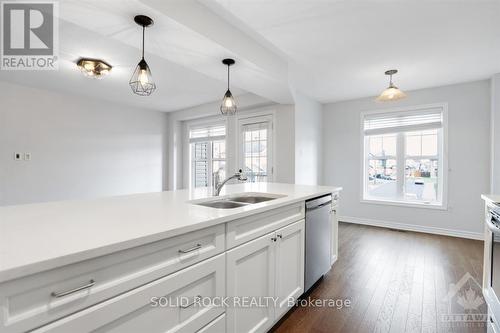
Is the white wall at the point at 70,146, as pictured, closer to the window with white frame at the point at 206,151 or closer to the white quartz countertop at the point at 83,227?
the window with white frame at the point at 206,151

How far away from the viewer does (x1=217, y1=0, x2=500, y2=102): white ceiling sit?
6.68 ft

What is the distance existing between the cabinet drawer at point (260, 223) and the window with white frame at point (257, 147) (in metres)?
2.74

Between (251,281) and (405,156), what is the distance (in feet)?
14.1

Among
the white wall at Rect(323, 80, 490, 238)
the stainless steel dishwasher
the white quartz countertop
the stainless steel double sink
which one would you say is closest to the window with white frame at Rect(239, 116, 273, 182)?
the white wall at Rect(323, 80, 490, 238)

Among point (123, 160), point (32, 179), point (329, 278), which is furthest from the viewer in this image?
point (123, 160)

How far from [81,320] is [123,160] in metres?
5.10

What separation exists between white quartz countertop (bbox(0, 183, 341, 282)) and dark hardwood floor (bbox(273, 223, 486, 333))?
114cm

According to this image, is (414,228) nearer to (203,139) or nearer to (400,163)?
(400,163)

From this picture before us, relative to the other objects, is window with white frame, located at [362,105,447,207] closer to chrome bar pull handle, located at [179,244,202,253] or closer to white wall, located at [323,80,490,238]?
white wall, located at [323,80,490,238]

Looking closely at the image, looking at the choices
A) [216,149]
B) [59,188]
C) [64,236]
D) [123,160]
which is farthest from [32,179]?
[64,236]

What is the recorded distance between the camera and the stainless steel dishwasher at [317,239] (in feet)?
6.79

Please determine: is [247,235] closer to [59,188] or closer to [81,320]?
[81,320]

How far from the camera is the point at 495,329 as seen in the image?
55.9 inches
